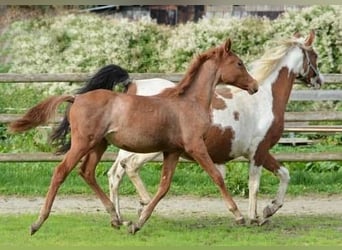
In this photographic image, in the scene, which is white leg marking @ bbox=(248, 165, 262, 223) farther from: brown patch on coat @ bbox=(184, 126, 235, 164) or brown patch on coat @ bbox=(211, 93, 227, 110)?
brown patch on coat @ bbox=(211, 93, 227, 110)

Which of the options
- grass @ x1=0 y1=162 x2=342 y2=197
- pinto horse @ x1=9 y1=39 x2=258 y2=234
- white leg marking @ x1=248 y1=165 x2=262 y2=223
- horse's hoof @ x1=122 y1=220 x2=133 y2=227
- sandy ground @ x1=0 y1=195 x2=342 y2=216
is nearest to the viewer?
pinto horse @ x1=9 y1=39 x2=258 y2=234

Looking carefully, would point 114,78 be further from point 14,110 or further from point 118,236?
point 14,110

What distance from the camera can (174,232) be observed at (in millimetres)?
8719

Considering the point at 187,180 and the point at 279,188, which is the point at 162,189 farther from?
the point at 187,180

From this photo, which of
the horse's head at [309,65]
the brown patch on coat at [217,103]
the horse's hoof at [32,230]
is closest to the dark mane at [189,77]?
the brown patch on coat at [217,103]

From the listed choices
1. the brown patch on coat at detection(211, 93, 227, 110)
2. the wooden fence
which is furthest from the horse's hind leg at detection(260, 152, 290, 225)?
the wooden fence

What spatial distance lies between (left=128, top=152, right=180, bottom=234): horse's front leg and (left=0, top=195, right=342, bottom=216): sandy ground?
1.38 meters

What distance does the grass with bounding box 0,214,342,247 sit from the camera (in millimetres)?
8031

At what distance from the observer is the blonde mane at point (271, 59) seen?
1007cm

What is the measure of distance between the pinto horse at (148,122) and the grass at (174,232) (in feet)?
0.72

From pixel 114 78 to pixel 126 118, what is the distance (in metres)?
1.31

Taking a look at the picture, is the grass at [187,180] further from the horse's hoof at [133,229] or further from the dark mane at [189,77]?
the horse's hoof at [133,229]

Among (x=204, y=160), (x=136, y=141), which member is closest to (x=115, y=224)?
(x=136, y=141)

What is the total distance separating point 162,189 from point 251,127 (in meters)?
1.53
